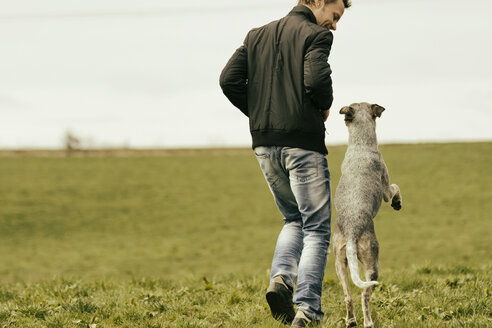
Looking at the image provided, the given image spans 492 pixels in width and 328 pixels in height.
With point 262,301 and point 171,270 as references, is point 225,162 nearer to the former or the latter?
point 171,270

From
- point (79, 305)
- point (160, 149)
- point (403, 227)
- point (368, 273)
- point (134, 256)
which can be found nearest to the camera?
point (368, 273)

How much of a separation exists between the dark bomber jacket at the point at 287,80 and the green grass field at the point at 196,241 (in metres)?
1.50

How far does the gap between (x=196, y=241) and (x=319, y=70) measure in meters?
16.1

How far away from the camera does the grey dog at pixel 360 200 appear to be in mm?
3908

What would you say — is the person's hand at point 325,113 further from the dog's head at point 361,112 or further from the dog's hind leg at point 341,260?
the dog's hind leg at point 341,260

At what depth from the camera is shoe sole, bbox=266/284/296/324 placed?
4.30 meters

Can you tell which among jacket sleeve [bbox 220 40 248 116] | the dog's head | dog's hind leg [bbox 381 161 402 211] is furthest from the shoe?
jacket sleeve [bbox 220 40 248 116]

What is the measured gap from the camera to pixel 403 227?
20203mm

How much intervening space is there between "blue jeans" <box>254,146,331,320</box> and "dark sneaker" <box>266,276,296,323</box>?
0.10 m

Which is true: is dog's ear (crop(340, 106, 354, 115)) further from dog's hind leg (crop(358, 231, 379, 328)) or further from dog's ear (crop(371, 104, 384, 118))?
dog's hind leg (crop(358, 231, 379, 328))

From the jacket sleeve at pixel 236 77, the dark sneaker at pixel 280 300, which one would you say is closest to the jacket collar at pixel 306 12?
the jacket sleeve at pixel 236 77

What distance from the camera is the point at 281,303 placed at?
172 inches

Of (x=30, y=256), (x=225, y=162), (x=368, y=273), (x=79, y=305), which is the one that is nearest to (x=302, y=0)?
(x=368, y=273)

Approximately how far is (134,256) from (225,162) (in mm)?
12546
